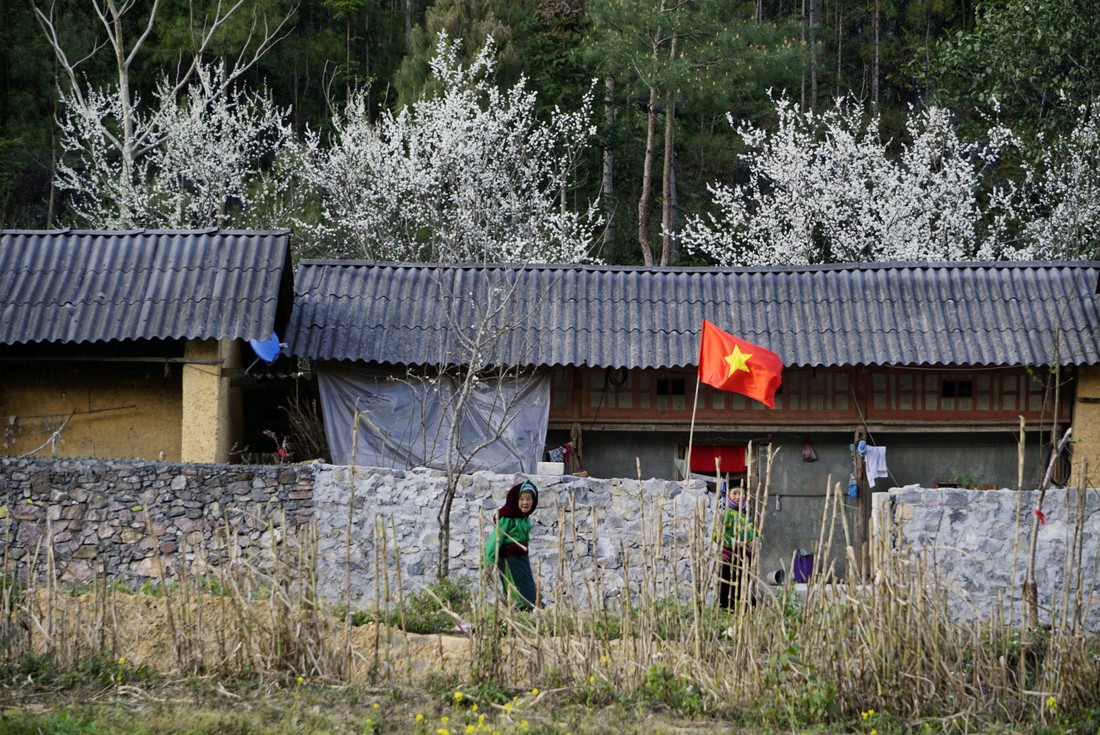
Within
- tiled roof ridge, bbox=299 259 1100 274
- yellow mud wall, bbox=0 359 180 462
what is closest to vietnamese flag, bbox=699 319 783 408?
tiled roof ridge, bbox=299 259 1100 274

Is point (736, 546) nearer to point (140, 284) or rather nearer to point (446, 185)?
point (140, 284)

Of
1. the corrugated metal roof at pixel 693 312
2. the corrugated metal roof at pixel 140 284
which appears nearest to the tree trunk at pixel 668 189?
the corrugated metal roof at pixel 693 312

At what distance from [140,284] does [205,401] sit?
1.64 m

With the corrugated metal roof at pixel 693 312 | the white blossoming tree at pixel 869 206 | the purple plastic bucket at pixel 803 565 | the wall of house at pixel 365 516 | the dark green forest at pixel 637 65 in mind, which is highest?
the dark green forest at pixel 637 65

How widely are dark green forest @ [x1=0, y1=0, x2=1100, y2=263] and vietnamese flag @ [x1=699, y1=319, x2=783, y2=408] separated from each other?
32.0 feet

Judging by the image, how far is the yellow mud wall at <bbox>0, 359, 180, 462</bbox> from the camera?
48.5 ft

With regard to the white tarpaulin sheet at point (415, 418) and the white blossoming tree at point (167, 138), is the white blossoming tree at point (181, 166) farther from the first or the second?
the white tarpaulin sheet at point (415, 418)

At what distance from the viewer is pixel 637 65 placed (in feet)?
80.5

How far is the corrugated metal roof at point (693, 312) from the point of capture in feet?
49.9

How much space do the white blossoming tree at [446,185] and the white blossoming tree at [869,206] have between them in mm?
3745

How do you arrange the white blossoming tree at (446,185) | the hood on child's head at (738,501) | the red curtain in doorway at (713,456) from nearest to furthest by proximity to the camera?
the hood on child's head at (738,501)
the red curtain in doorway at (713,456)
the white blossoming tree at (446,185)

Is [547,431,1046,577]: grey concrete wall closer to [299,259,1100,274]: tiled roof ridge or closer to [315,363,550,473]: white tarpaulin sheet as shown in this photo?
[315,363,550,473]: white tarpaulin sheet

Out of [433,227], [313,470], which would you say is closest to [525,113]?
[433,227]

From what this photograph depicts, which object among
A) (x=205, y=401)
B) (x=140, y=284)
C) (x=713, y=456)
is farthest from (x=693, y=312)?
(x=140, y=284)
